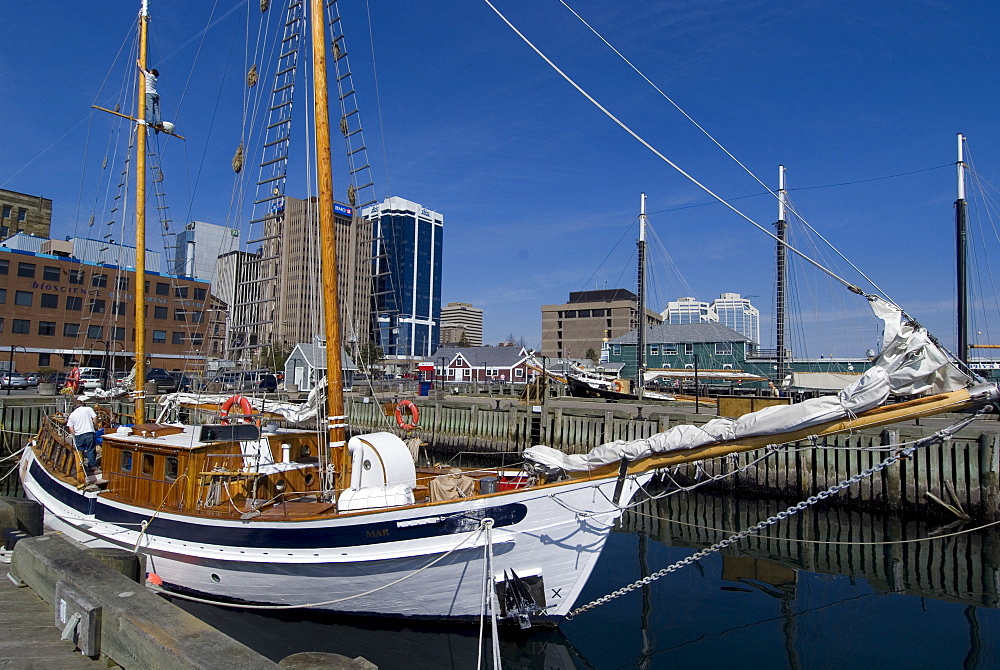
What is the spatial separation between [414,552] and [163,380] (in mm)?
47794

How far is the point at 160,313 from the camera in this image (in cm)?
7212

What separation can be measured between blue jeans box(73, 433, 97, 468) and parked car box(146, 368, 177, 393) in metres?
32.0

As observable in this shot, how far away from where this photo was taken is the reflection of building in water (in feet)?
40.0

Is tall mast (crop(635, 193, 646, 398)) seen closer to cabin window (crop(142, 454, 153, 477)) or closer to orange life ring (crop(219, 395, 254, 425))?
orange life ring (crop(219, 395, 254, 425))

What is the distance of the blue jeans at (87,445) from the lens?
1327cm

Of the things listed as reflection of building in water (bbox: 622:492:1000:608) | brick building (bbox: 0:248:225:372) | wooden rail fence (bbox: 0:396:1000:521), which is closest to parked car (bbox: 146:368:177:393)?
brick building (bbox: 0:248:225:372)

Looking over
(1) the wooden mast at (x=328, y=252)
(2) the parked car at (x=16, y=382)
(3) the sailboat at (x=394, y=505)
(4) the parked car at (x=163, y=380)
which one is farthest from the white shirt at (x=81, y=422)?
(2) the parked car at (x=16, y=382)

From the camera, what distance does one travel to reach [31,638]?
15.6 feet

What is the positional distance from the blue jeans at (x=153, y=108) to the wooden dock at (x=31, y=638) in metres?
16.3

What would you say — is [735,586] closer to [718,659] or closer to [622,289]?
[718,659]

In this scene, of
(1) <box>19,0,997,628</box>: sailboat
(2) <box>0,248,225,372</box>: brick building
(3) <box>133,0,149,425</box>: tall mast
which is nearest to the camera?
(1) <box>19,0,997,628</box>: sailboat

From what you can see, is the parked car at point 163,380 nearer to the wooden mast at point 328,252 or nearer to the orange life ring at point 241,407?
the orange life ring at point 241,407

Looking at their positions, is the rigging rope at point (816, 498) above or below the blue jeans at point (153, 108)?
below

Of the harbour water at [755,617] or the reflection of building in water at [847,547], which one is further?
the reflection of building in water at [847,547]
